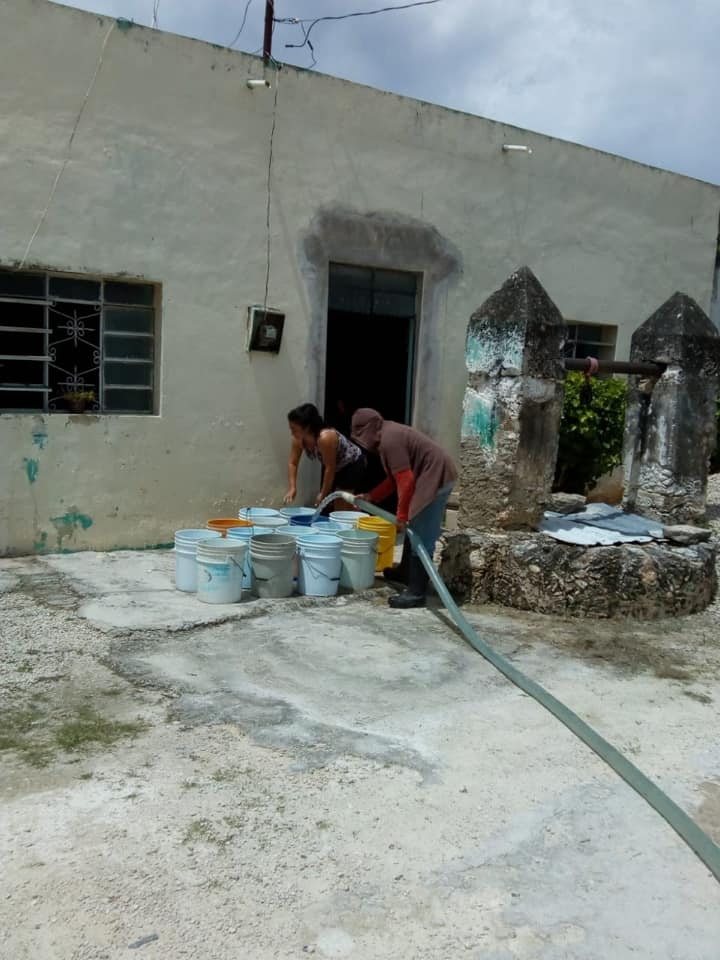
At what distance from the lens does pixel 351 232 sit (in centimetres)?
816

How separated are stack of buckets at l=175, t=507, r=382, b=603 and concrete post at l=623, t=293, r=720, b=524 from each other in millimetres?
2367

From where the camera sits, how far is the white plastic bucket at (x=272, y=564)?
5.82 m

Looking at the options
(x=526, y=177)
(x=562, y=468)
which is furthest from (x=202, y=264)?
(x=562, y=468)

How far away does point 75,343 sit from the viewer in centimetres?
704

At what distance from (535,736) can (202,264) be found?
501 cm

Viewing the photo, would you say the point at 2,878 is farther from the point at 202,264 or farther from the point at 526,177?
the point at 526,177

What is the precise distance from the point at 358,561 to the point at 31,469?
269 cm

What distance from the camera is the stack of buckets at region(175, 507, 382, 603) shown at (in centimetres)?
570

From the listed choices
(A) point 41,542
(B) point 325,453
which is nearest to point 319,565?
(B) point 325,453

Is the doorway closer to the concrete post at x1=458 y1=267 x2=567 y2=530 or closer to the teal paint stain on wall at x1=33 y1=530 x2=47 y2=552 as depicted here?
the concrete post at x1=458 y1=267 x2=567 y2=530

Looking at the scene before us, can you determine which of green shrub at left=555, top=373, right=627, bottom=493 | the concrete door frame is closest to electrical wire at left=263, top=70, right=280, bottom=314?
the concrete door frame

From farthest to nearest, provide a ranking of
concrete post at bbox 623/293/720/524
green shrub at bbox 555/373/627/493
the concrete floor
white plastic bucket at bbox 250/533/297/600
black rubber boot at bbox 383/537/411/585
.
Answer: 1. green shrub at bbox 555/373/627/493
2. concrete post at bbox 623/293/720/524
3. black rubber boot at bbox 383/537/411/585
4. white plastic bucket at bbox 250/533/297/600
5. the concrete floor

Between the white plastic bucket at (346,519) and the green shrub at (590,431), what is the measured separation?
326cm

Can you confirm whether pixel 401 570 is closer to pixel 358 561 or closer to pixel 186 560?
pixel 358 561
